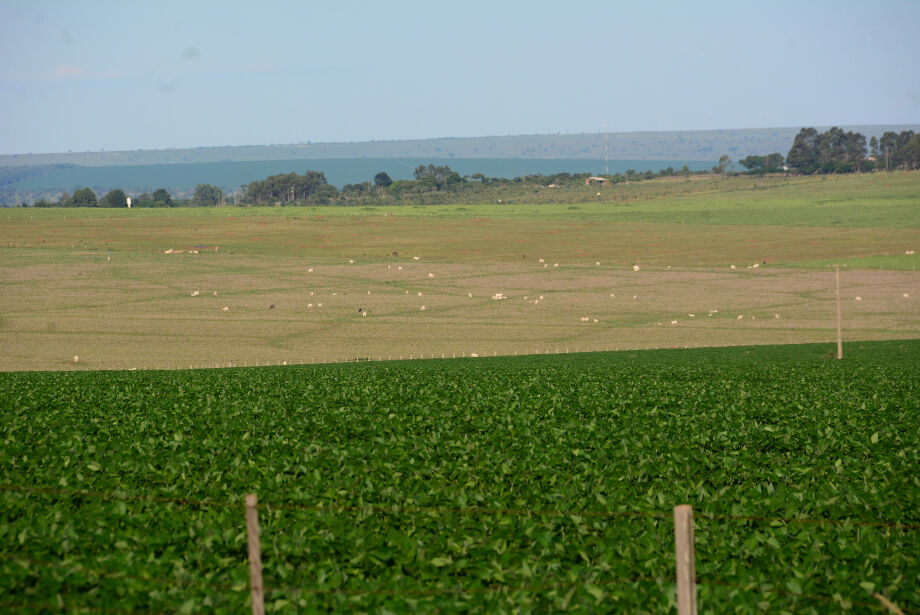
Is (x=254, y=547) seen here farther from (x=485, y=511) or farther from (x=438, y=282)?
(x=438, y=282)

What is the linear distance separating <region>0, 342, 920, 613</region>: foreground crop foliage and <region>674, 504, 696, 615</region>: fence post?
1.73 m

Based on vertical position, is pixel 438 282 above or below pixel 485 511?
below

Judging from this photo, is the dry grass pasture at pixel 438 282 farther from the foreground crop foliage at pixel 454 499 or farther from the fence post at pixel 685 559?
the fence post at pixel 685 559

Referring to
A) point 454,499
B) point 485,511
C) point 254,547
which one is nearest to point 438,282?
point 454,499

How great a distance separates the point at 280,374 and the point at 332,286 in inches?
2038

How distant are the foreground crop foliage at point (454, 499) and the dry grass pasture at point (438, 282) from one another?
1412 inches

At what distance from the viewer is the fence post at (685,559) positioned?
745cm

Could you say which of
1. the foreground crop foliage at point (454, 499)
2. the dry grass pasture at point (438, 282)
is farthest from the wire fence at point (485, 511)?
the dry grass pasture at point (438, 282)

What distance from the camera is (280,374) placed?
1549 inches

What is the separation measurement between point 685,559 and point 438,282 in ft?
285

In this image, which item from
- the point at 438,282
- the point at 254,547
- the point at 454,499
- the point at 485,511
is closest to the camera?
the point at 254,547

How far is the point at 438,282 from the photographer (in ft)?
309

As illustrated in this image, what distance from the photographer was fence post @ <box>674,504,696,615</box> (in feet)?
24.4

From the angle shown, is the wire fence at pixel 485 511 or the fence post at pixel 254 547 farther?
the wire fence at pixel 485 511
